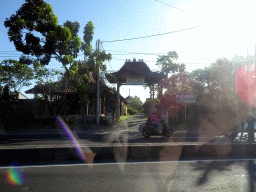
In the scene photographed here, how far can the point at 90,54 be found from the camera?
1634cm

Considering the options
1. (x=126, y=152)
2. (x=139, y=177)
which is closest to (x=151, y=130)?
(x=126, y=152)

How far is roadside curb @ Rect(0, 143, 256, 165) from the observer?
6668 millimetres

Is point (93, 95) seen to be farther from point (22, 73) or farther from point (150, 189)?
point (150, 189)

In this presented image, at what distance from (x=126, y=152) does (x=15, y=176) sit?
314 cm

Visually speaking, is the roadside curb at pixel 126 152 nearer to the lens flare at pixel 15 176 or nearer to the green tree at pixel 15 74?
the lens flare at pixel 15 176

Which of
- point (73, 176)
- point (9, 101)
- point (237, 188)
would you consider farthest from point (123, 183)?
point (9, 101)

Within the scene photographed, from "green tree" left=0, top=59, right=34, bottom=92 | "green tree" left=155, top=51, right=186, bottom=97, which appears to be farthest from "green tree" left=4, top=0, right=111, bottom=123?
"green tree" left=155, top=51, right=186, bottom=97

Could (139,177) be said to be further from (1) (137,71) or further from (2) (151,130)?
(1) (137,71)

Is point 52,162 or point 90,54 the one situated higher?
point 90,54

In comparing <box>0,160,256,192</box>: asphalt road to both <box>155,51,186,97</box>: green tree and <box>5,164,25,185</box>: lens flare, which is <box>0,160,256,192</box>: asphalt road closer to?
<box>5,164,25,185</box>: lens flare

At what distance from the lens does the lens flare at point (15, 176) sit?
4.78m

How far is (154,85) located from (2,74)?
14.1 meters

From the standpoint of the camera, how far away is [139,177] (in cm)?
511

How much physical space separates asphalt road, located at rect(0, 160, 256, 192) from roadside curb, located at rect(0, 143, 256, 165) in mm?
732
